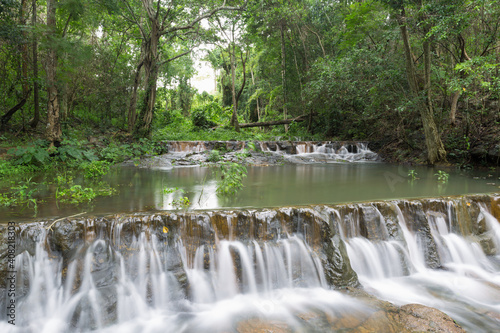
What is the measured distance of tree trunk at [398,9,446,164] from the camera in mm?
9969

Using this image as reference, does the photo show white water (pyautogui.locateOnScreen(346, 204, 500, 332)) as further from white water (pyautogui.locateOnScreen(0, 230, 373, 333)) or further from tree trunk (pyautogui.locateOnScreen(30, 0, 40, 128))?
tree trunk (pyautogui.locateOnScreen(30, 0, 40, 128))

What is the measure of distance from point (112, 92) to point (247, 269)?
14045 mm

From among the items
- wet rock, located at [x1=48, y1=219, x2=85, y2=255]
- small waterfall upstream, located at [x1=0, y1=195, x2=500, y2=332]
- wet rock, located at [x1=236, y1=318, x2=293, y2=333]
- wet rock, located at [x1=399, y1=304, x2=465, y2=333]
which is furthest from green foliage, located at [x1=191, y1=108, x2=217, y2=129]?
wet rock, located at [x1=399, y1=304, x2=465, y2=333]

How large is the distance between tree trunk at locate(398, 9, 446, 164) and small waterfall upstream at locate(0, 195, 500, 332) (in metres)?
6.88

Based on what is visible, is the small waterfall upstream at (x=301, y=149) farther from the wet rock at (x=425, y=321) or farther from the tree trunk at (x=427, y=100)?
the wet rock at (x=425, y=321)

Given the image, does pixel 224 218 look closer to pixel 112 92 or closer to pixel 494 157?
pixel 494 157

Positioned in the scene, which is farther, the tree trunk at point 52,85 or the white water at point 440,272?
the tree trunk at point 52,85

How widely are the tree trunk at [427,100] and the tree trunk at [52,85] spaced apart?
10641 mm

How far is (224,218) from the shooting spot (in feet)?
12.8

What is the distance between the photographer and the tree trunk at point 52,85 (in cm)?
788

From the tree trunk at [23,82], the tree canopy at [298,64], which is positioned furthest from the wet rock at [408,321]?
the tree trunk at [23,82]

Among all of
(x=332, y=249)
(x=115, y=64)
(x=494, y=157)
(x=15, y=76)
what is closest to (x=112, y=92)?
(x=115, y=64)

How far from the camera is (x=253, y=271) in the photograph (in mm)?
3814

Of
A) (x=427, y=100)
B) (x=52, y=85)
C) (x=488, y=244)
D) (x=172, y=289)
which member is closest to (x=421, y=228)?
(x=488, y=244)
